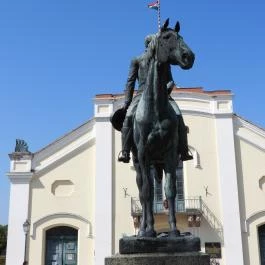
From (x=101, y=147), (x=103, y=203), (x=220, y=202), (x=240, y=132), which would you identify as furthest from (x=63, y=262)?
(x=240, y=132)

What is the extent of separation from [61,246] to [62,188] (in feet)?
9.24

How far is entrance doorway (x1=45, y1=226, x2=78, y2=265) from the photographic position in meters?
21.9

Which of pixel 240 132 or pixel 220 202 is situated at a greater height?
pixel 240 132

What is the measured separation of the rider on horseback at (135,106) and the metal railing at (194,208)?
1539 cm

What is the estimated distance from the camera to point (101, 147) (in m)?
23.4

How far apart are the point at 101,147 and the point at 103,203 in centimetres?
283

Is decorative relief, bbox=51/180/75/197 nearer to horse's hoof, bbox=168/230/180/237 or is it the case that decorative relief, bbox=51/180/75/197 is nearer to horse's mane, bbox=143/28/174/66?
horse's mane, bbox=143/28/174/66

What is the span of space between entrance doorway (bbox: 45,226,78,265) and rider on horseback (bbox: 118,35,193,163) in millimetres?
16602

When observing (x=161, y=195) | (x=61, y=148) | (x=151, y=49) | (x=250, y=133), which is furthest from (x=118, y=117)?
(x=250, y=133)

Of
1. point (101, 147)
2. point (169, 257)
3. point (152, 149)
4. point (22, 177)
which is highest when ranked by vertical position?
point (101, 147)

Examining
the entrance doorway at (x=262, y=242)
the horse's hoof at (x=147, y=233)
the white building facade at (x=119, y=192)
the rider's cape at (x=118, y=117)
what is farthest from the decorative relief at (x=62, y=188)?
the horse's hoof at (x=147, y=233)

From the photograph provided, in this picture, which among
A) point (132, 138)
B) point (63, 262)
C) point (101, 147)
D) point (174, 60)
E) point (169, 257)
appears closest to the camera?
point (169, 257)

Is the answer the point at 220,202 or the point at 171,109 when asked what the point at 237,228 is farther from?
the point at 171,109

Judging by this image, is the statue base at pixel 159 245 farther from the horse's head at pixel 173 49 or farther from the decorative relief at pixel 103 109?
the decorative relief at pixel 103 109
